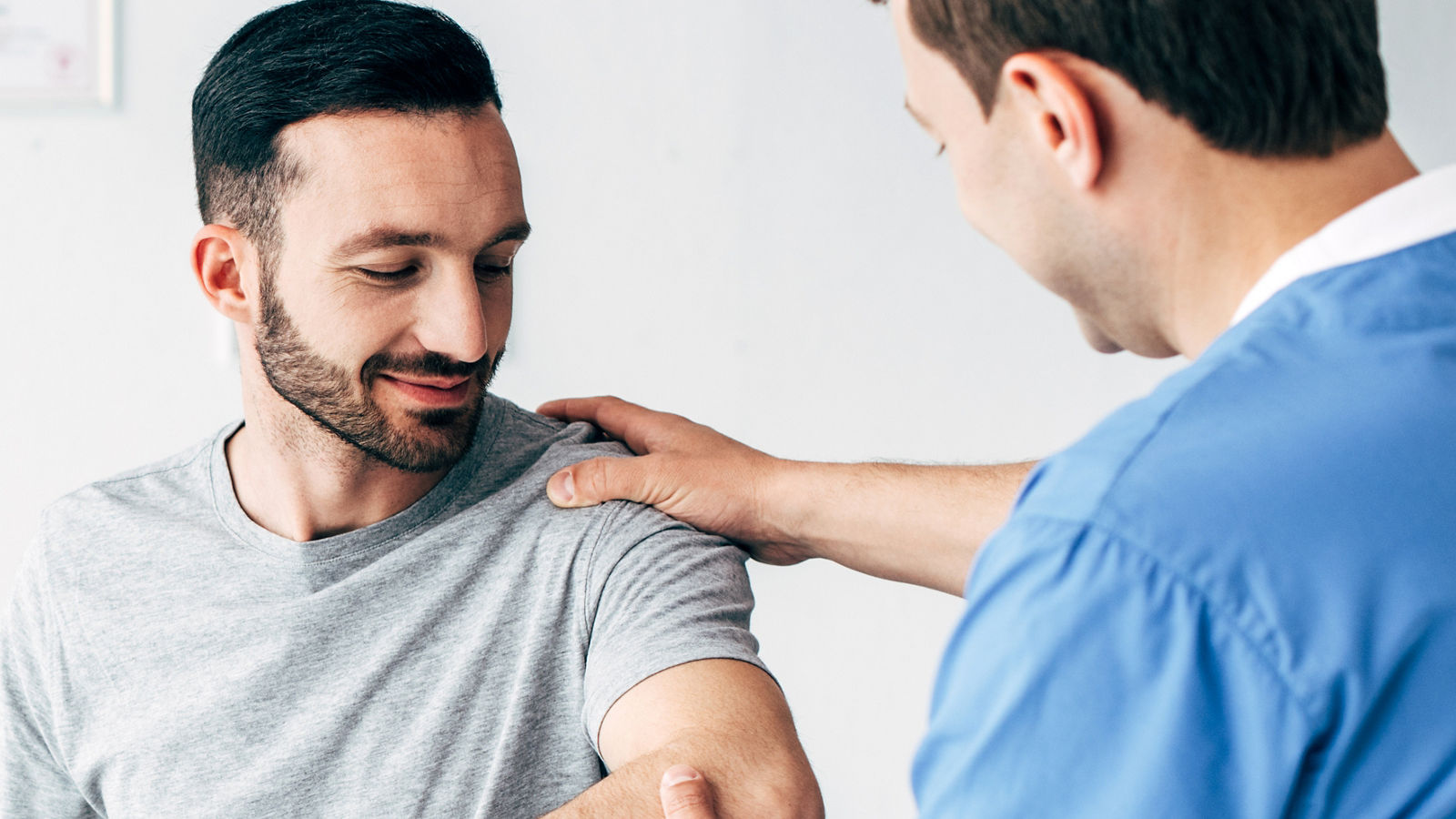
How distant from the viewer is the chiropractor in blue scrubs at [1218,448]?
1.87 ft

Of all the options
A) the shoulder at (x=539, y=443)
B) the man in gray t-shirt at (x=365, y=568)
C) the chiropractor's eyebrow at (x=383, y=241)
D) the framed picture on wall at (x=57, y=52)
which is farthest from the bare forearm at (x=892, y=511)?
the framed picture on wall at (x=57, y=52)

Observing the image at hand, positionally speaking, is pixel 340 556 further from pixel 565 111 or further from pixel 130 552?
pixel 565 111

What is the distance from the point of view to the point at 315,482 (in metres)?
1.35

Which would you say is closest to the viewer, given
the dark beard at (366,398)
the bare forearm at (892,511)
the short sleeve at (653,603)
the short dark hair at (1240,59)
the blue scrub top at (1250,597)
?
the blue scrub top at (1250,597)

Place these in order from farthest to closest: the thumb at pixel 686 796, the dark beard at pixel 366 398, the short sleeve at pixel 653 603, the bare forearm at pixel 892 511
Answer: the bare forearm at pixel 892 511, the dark beard at pixel 366 398, the short sleeve at pixel 653 603, the thumb at pixel 686 796

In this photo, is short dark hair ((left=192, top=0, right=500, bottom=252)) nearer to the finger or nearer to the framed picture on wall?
the finger

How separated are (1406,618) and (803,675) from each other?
77.7 inches

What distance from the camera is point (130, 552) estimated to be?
1.36 meters

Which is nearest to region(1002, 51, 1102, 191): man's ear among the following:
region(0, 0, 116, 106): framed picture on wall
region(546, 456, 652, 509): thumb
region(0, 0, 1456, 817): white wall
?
region(546, 456, 652, 509): thumb

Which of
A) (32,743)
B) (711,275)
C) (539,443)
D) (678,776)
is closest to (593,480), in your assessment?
(539,443)

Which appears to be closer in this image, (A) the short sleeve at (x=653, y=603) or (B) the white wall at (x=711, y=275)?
(A) the short sleeve at (x=653, y=603)

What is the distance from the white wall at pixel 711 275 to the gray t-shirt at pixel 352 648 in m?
1.08

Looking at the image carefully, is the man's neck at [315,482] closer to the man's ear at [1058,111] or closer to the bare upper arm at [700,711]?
the bare upper arm at [700,711]

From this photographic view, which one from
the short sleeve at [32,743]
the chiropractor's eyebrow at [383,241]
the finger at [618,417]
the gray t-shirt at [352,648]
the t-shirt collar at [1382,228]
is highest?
the t-shirt collar at [1382,228]
